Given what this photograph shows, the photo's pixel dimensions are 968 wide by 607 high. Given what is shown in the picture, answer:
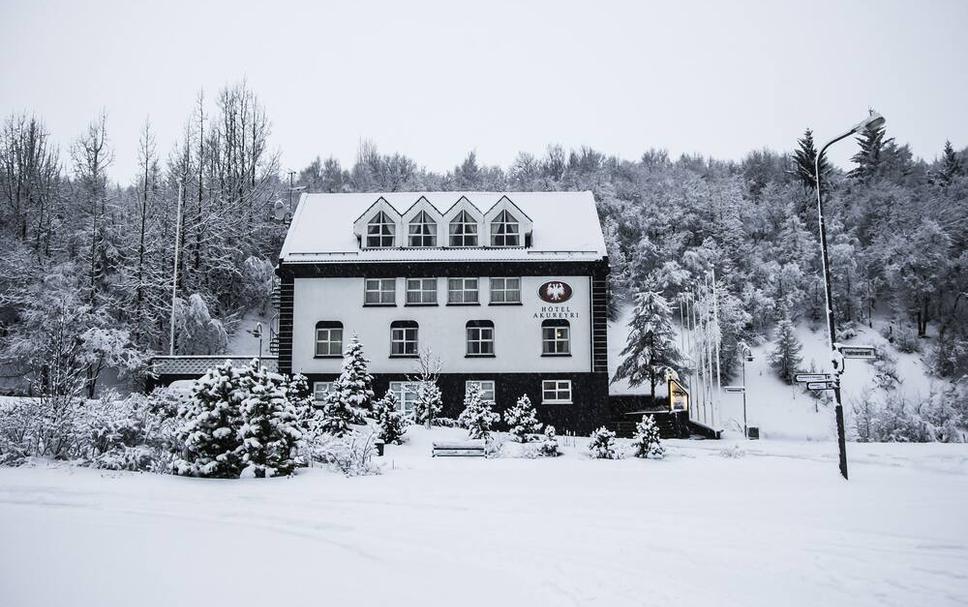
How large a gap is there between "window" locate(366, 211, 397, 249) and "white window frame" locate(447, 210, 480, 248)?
9.55ft

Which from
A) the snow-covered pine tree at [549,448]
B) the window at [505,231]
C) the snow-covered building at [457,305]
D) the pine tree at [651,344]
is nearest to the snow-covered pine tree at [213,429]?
the snow-covered pine tree at [549,448]

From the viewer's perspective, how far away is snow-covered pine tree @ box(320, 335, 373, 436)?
23314 mm

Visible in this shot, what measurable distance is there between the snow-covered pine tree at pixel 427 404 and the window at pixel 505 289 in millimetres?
5511

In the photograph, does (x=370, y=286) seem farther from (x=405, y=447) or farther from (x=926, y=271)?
(x=926, y=271)

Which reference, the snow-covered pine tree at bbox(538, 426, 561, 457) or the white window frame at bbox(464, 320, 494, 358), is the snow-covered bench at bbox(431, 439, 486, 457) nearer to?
the snow-covered pine tree at bbox(538, 426, 561, 457)

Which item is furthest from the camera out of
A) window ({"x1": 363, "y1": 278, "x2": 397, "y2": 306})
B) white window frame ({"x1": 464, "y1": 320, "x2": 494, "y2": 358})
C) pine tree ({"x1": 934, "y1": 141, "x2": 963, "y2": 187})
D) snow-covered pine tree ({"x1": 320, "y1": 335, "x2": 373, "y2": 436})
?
pine tree ({"x1": 934, "y1": 141, "x2": 963, "y2": 187})

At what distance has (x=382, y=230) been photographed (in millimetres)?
34719

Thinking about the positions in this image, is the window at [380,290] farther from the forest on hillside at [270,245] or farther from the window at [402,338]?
the forest on hillside at [270,245]

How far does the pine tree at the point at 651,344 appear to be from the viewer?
4075cm

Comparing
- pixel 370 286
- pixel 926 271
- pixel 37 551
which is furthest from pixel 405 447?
pixel 926 271

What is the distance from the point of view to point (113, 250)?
40.5 meters

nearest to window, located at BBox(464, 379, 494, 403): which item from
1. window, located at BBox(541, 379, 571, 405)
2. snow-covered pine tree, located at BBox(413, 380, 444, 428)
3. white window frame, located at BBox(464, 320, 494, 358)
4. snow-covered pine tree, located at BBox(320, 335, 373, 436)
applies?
white window frame, located at BBox(464, 320, 494, 358)

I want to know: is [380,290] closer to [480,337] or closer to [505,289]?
[480,337]

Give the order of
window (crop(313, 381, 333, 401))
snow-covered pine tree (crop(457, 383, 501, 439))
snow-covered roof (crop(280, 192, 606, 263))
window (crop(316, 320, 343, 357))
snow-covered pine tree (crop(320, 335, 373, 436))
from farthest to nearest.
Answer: window (crop(316, 320, 343, 357)) < snow-covered roof (crop(280, 192, 606, 263)) < window (crop(313, 381, 333, 401)) < snow-covered pine tree (crop(457, 383, 501, 439)) < snow-covered pine tree (crop(320, 335, 373, 436))
